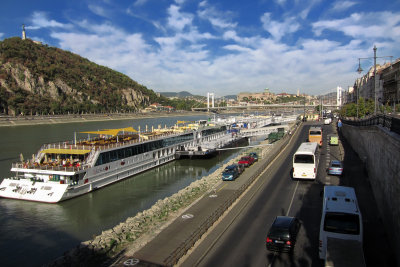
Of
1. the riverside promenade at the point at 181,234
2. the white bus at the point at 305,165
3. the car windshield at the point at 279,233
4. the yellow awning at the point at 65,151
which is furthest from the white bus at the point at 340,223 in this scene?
the yellow awning at the point at 65,151

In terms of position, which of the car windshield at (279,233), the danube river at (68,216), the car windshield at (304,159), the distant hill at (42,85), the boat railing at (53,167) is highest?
the distant hill at (42,85)

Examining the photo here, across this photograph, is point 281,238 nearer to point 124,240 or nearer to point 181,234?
point 181,234

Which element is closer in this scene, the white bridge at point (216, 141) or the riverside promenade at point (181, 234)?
the riverside promenade at point (181, 234)

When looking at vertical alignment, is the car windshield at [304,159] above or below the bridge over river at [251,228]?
above

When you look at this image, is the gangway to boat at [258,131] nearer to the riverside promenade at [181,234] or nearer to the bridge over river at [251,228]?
the bridge over river at [251,228]

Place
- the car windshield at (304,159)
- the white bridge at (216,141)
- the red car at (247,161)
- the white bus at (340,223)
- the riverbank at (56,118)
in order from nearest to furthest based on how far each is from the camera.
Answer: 1. the white bus at (340,223)
2. the car windshield at (304,159)
3. the red car at (247,161)
4. the white bridge at (216,141)
5. the riverbank at (56,118)

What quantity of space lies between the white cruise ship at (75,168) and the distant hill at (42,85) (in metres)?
111

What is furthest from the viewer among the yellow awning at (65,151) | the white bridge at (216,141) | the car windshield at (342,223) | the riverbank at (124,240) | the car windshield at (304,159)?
the white bridge at (216,141)

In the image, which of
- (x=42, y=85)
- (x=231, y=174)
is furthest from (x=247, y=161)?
(x=42, y=85)

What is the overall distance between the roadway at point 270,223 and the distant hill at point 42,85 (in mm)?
130743

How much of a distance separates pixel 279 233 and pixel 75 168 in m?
19.1

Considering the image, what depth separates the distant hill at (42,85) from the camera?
13225 cm

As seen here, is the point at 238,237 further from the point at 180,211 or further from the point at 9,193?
the point at 9,193

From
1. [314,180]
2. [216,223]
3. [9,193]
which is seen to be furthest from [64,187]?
[314,180]
